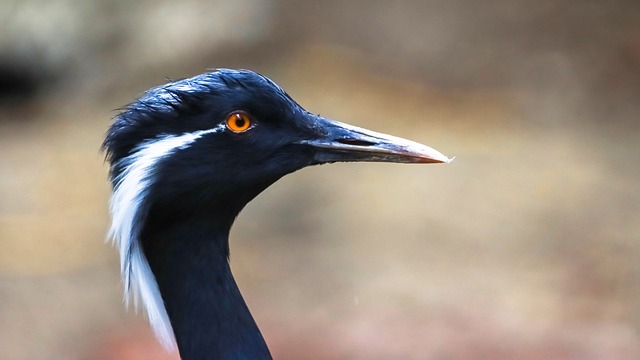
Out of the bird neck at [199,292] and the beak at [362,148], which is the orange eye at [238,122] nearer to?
the beak at [362,148]

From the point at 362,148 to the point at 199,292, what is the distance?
74 cm

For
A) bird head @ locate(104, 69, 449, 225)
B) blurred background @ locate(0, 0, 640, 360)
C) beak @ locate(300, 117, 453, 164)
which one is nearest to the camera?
bird head @ locate(104, 69, 449, 225)

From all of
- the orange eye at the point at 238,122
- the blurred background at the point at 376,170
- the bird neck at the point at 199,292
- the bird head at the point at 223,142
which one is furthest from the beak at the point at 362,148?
the blurred background at the point at 376,170

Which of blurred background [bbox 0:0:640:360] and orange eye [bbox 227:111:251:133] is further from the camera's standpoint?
blurred background [bbox 0:0:640:360]

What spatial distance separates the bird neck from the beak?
0.46 metres

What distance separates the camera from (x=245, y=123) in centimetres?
321

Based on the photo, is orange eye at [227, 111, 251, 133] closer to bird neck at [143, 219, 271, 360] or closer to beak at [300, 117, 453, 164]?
beak at [300, 117, 453, 164]

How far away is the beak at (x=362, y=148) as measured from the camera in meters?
3.27

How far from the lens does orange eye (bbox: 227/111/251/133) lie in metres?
3.17

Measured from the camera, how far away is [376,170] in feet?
29.3

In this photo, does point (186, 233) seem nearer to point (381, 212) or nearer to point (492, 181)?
point (381, 212)

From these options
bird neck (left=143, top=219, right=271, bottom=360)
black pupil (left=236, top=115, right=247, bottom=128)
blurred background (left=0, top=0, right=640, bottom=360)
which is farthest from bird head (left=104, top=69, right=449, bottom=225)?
blurred background (left=0, top=0, right=640, bottom=360)

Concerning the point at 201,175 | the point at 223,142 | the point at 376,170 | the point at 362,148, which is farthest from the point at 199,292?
the point at 376,170

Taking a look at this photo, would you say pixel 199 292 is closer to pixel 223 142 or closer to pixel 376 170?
pixel 223 142
